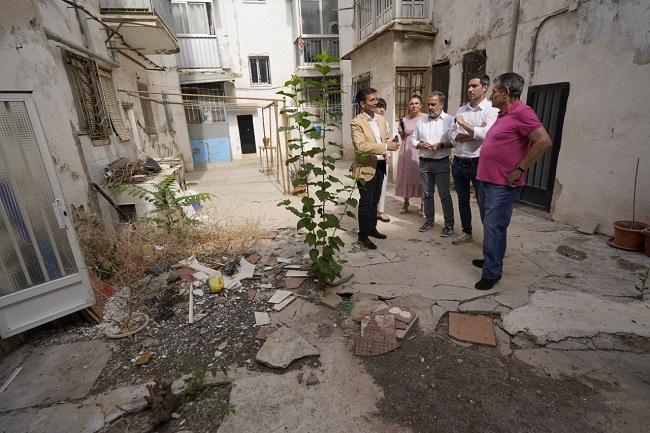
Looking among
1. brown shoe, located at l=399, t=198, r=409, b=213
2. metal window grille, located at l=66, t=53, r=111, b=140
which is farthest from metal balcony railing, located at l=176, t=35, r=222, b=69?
brown shoe, located at l=399, t=198, r=409, b=213

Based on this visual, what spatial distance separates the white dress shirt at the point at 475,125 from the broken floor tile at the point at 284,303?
2668 mm

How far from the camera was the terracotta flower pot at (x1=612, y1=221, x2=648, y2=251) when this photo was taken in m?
3.69

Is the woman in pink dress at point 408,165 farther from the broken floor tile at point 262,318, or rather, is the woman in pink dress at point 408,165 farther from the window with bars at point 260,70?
the window with bars at point 260,70

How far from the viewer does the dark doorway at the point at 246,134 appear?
15.6m

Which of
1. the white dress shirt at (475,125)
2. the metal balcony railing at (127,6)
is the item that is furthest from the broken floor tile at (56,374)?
the metal balcony railing at (127,6)

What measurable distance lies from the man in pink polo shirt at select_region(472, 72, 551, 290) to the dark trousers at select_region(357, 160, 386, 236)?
1.32 metres

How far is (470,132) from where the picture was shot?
3654mm

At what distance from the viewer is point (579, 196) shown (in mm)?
4527

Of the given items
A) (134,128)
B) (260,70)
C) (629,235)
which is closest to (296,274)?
(629,235)

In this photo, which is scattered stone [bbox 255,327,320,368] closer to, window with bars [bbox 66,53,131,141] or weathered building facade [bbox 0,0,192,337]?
weathered building facade [bbox 0,0,192,337]

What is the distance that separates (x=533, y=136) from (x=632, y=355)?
1773 mm

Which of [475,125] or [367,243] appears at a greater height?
[475,125]

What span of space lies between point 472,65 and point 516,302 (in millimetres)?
5499

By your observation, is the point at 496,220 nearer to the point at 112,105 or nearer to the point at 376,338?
the point at 376,338
